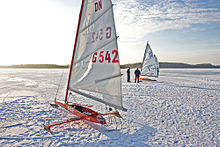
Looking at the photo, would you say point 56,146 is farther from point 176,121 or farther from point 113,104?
point 176,121

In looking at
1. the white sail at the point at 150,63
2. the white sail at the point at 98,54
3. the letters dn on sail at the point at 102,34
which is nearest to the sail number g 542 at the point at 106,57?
the white sail at the point at 98,54

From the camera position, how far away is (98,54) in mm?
4945

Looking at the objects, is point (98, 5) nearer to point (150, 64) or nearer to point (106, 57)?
point (106, 57)

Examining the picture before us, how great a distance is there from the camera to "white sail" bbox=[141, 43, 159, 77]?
19.4 m

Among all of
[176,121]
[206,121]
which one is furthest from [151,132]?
[206,121]

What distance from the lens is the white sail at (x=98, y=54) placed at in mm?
4559

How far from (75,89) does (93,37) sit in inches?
87.3

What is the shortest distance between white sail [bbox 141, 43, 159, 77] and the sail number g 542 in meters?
15.5

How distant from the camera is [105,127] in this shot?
16.8 feet

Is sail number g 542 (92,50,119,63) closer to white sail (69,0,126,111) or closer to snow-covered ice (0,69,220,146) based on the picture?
white sail (69,0,126,111)

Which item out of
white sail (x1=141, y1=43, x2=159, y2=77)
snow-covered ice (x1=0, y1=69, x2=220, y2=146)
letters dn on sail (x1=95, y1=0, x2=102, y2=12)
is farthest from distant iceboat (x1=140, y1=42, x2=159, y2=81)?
letters dn on sail (x1=95, y1=0, x2=102, y2=12)

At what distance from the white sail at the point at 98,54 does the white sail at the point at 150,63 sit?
15.4 meters

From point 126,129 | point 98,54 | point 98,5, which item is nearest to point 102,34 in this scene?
point 98,54

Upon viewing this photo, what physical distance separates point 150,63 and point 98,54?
1585 cm
